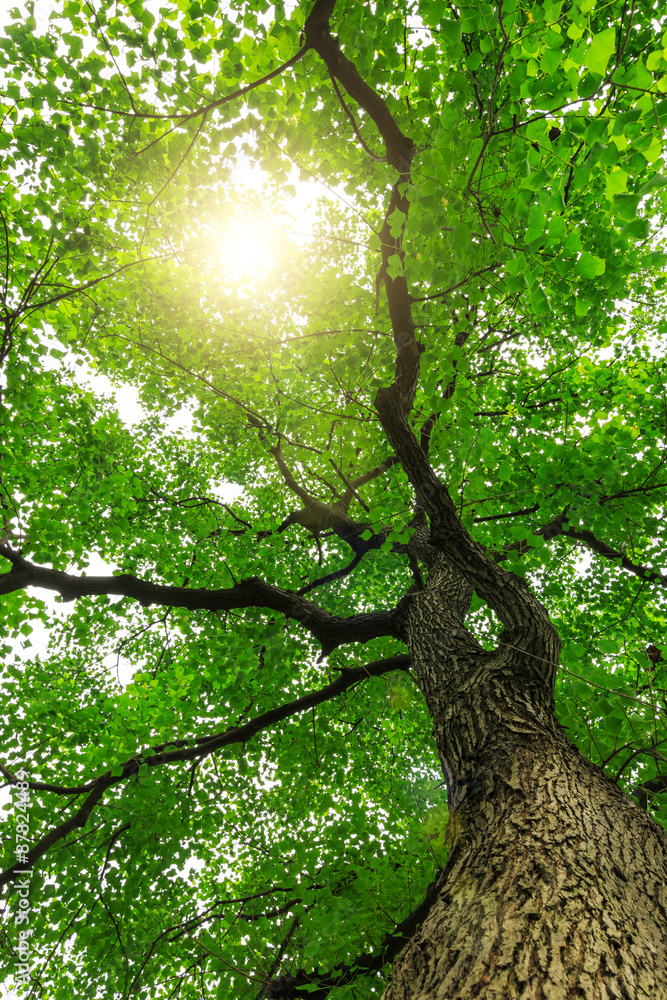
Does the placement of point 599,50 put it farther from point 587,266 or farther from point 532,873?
point 532,873

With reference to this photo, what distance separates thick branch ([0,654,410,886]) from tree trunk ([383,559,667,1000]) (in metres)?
2.31

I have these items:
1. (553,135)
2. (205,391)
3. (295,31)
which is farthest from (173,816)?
(553,135)

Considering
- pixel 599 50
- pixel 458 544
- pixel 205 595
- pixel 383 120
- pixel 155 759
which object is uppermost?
pixel 383 120

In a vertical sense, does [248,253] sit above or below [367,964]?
above

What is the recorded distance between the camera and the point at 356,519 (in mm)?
8141

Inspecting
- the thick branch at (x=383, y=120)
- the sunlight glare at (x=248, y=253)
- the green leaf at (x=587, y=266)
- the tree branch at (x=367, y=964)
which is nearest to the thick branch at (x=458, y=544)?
the thick branch at (x=383, y=120)

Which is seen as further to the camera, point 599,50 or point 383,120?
point 383,120

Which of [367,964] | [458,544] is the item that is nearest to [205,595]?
[458,544]

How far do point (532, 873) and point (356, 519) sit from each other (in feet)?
21.5

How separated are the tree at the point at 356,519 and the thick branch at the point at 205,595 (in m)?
0.04

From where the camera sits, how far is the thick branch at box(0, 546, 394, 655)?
409 centimetres

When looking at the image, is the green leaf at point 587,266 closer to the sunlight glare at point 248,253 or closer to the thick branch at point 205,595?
the thick branch at point 205,595

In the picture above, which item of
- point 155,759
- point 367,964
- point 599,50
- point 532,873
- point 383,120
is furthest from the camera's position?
point 155,759

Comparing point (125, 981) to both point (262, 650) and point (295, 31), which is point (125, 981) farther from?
point (295, 31)
